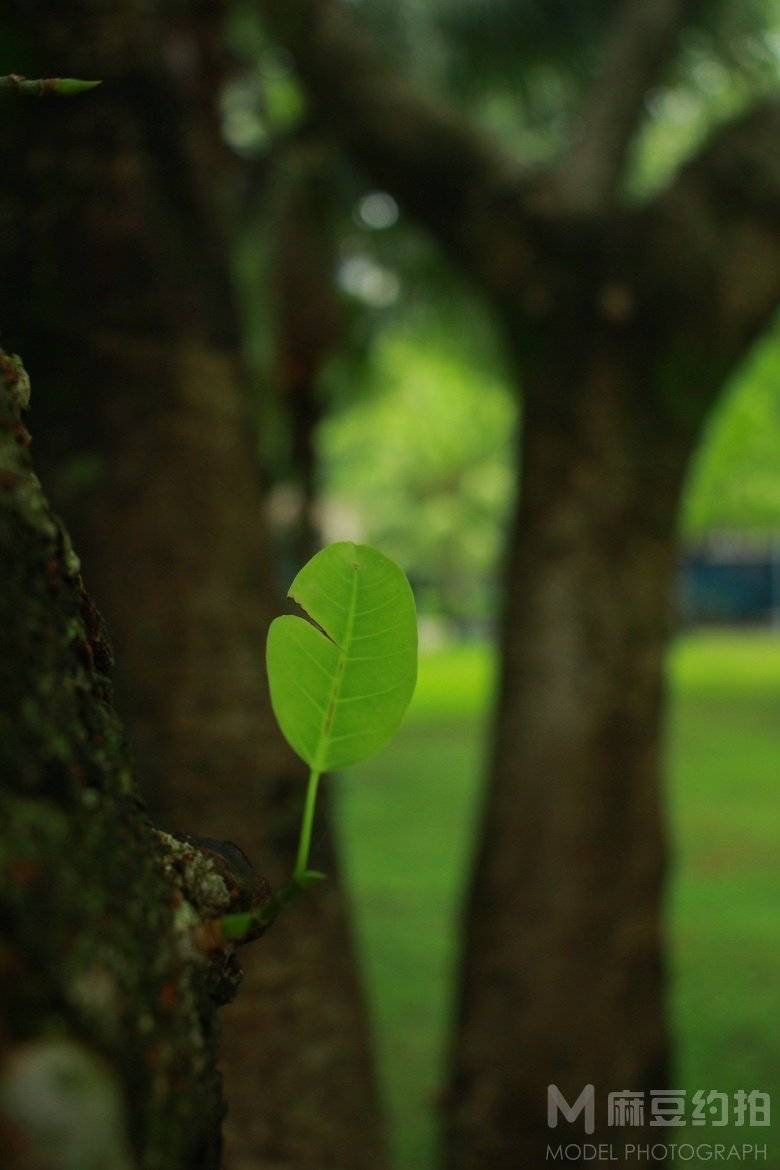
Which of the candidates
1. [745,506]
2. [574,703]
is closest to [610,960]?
[574,703]

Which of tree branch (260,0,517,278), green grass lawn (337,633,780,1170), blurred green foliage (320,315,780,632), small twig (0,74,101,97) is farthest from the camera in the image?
blurred green foliage (320,315,780,632)

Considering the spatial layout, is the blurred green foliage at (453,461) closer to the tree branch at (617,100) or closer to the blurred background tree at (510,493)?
the tree branch at (617,100)

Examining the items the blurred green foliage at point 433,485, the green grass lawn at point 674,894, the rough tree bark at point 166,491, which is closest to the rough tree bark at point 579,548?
the rough tree bark at point 166,491

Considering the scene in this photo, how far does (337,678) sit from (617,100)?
425cm

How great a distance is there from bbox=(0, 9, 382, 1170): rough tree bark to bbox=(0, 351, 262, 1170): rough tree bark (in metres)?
2.19

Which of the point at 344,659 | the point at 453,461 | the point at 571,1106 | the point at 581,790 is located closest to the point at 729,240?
the point at 581,790

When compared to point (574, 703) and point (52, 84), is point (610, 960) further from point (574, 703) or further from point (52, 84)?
point (52, 84)

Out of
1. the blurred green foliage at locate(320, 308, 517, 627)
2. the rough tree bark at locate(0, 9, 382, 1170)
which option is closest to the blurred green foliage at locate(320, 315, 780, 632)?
the blurred green foliage at locate(320, 308, 517, 627)

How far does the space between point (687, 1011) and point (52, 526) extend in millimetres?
6761

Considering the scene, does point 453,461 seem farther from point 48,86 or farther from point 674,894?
point 48,86

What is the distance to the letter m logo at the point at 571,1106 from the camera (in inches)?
142

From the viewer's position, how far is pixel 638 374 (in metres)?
3.74

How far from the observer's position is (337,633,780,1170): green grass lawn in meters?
6.01

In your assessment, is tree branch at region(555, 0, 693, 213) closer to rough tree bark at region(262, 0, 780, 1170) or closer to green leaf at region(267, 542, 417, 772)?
rough tree bark at region(262, 0, 780, 1170)
